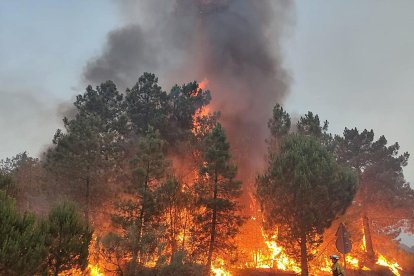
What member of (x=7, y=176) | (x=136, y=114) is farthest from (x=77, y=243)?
(x=136, y=114)

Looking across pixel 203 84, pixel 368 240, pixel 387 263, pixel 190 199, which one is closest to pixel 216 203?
pixel 190 199

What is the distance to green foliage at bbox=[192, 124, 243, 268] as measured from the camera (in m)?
29.0

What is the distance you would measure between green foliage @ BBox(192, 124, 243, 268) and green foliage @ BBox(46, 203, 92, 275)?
1078 centimetres

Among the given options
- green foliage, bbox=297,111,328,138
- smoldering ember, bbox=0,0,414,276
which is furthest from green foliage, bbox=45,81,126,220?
green foliage, bbox=297,111,328,138

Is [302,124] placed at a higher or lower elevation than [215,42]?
lower

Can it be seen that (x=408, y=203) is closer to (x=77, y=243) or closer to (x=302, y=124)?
(x=302, y=124)

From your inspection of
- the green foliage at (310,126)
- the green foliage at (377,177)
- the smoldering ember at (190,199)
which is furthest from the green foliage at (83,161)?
the green foliage at (377,177)

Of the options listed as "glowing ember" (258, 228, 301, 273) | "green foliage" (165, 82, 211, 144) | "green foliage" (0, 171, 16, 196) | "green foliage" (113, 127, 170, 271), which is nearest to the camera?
"green foliage" (0, 171, 16, 196)

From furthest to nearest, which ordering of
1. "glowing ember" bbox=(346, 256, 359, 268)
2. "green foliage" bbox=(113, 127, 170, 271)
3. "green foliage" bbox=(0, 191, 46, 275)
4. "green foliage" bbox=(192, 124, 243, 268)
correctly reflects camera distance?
"glowing ember" bbox=(346, 256, 359, 268) → "green foliage" bbox=(192, 124, 243, 268) → "green foliage" bbox=(113, 127, 170, 271) → "green foliage" bbox=(0, 191, 46, 275)

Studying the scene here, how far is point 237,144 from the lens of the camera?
48.3 m

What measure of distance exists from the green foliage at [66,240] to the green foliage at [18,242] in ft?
3.24

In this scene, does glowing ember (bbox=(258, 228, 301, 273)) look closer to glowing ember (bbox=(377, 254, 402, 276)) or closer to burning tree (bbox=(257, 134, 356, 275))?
burning tree (bbox=(257, 134, 356, 275))

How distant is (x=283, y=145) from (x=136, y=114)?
17997mm

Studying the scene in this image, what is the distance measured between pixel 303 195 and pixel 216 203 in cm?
640
